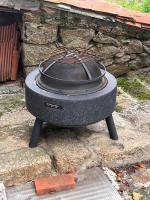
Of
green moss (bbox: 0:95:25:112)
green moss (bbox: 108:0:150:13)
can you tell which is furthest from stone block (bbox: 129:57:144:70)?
green moss (bbox: 108:0:150:13)

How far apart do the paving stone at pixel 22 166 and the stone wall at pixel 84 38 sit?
5.59 feet

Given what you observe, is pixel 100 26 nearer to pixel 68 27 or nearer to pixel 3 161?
pixel 68 27

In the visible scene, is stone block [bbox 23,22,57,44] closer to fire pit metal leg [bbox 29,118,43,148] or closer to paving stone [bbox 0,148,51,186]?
fire pit metal leg [bbox 29,118,43,148]

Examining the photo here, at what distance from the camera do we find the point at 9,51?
5.48 meters

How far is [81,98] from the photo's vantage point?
3781 mm

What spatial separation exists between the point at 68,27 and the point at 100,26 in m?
0.47

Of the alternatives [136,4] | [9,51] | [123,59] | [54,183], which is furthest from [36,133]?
[136,4]

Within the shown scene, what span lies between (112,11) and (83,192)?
8.56 feet

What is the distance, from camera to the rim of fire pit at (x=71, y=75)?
3836mm

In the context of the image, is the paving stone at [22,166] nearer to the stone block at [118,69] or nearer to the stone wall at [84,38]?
the stone wall at [84,38]

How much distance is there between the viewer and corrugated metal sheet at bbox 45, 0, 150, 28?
5026mm

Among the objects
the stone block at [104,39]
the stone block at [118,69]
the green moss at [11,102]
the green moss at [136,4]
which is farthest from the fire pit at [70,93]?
the green moss at [136,4]

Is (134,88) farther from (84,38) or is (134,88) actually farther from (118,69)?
(84,38)

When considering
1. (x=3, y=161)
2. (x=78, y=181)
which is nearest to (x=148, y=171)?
(x=78, y=181)
